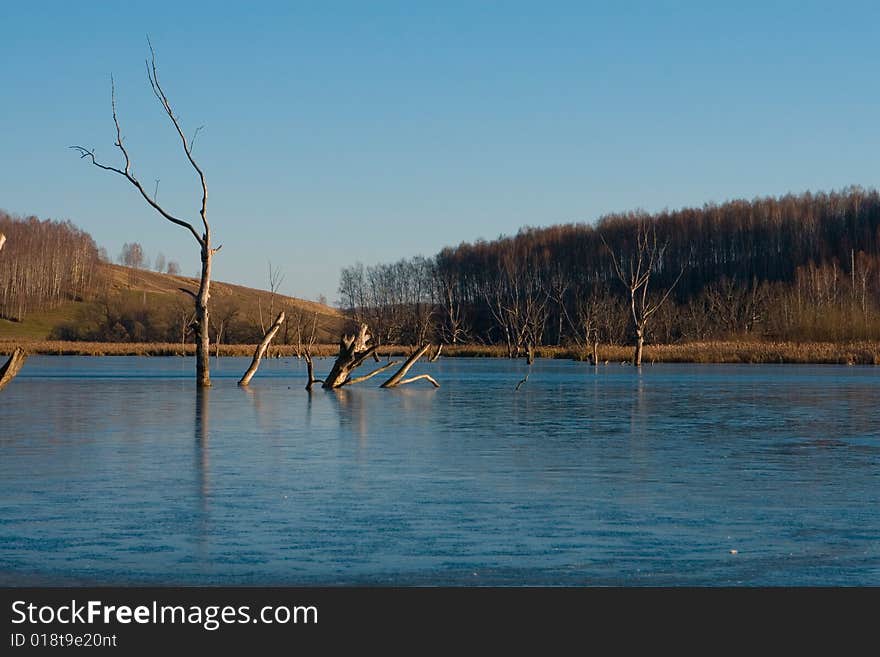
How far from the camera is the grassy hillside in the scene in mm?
114250

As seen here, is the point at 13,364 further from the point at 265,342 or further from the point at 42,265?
the point at 42,265

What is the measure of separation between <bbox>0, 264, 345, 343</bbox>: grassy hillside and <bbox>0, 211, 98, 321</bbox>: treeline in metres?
1.97

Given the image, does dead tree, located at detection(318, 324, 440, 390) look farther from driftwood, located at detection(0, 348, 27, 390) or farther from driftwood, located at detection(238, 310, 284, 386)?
driftwood, located at detection(0, 348, 27, 390)

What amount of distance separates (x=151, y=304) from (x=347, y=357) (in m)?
108

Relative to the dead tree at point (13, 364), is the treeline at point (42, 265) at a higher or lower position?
higher

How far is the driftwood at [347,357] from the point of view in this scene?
27609mm

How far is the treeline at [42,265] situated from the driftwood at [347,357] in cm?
9809

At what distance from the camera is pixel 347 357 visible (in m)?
28.0

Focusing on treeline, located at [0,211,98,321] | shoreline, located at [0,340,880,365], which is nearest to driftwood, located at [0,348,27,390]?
shoreline, located at [0,340,880,365]

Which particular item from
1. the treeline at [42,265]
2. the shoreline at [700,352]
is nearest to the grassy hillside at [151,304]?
the treeline at [42,265]

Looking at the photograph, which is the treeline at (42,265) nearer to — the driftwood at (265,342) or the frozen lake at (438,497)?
the driftwood at (265,342)

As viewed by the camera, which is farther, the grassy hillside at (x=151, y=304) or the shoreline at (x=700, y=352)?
the grassy hillside at (x=151, y=304)
